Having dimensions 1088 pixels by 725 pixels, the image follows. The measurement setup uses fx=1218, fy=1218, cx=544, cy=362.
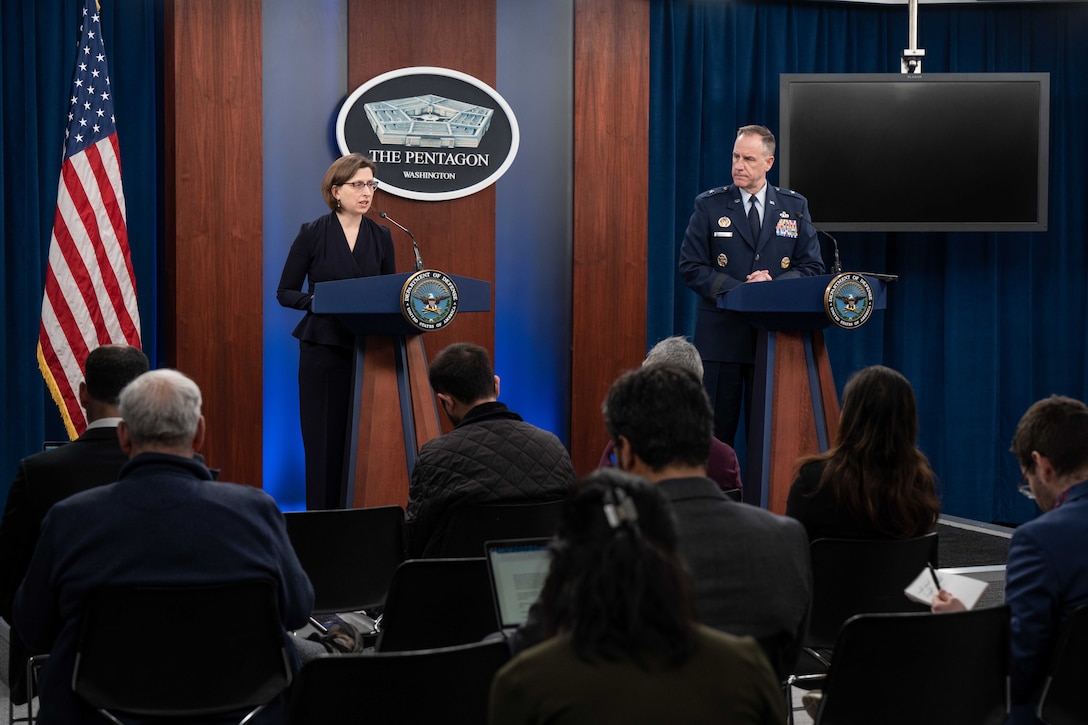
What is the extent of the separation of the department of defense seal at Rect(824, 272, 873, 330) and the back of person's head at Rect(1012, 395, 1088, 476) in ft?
6.47

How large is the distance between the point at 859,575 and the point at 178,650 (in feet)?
5.24

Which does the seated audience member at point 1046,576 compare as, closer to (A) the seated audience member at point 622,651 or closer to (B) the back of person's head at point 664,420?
(B) the back of person's head at point 664,420

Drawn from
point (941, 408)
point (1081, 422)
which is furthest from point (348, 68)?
point (1081, 422)

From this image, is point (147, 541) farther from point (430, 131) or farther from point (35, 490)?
point (430, 131)

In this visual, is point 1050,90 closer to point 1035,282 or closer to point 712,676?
point 1035,282

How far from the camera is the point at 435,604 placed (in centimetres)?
280

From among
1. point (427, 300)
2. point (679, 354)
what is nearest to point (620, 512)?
point (679, 354)

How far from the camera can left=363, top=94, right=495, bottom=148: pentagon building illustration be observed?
647cm

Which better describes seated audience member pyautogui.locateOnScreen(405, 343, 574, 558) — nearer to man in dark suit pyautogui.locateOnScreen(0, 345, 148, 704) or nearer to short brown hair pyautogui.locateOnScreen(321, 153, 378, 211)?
man in dark suit pyautogui.locateOnScreen(0, 345, 148, 704)

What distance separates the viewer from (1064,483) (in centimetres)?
256

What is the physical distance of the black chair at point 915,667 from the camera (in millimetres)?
2258

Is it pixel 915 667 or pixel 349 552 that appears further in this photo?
pixel 349 552

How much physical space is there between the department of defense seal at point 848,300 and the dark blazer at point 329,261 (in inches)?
73.2

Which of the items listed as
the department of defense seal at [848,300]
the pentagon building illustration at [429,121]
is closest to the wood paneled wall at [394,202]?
the pentagon building illustration at [429,121]
